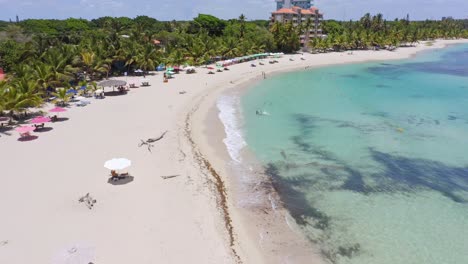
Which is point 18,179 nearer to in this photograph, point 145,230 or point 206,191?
point 145,230

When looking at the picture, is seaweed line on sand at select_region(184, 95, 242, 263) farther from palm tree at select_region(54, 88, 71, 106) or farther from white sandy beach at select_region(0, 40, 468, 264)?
palm tree at select_region(54, 88, 71, 106)

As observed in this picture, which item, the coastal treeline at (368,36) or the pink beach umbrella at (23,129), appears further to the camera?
the coastal treeline at (368,36)

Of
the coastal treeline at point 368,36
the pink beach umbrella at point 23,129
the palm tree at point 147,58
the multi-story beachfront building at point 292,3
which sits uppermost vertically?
the multi-story beachfront building at point 292,3

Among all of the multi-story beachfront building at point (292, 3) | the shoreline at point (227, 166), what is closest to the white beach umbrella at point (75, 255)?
the shoreline at point (227, 166)

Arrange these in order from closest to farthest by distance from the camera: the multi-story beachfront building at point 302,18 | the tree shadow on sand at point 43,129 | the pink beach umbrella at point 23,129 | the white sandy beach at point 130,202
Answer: the white sandy beach at point 130,202 < the pink beach umbrella at point 23,129 < the tree shadow on sand at point 43,129 < the multi-story beachfront building at point 302,18

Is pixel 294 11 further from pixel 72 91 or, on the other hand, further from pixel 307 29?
pixel 72 91

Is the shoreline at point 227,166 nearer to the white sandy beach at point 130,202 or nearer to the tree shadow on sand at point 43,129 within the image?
the white sandy beach at point 130,202
